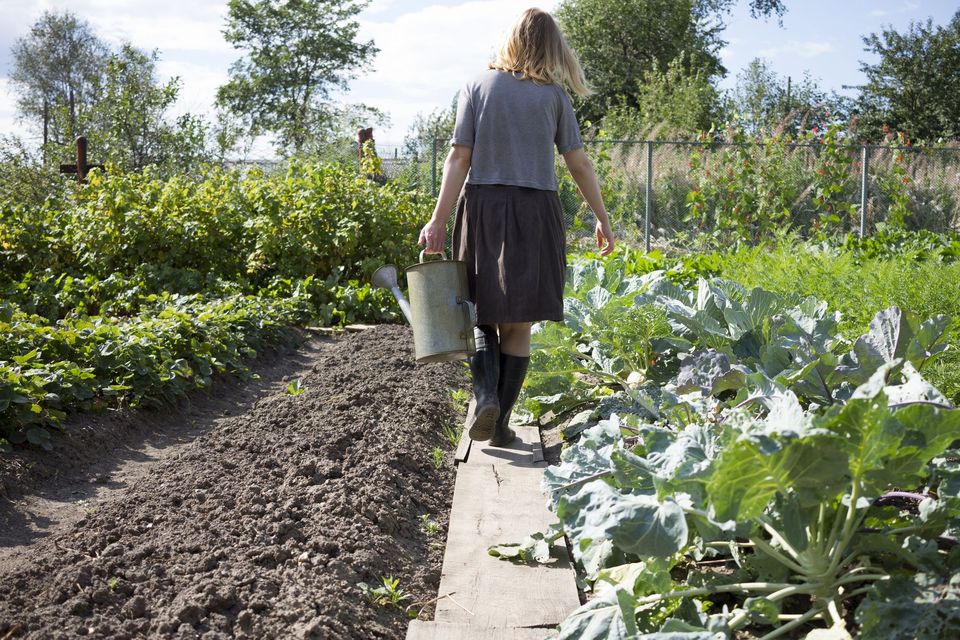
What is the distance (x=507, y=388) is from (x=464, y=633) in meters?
1.58

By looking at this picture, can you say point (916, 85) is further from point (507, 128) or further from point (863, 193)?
point (507, 128)

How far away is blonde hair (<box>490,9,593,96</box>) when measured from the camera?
→ 10.7 ft

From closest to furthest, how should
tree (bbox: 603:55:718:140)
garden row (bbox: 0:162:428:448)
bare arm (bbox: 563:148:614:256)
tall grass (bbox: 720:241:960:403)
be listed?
tall grass (bbox: 720:241:960:403), bare arm (bbox: 563:148:614:256), garden row (bbox: 0:162:428:448), tree (bbox: 603:55:718:140)

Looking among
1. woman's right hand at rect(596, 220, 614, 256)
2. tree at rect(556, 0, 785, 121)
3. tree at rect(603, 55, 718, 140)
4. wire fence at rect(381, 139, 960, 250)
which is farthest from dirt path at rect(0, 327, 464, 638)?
tree at rect(556, 0, 785, 121)

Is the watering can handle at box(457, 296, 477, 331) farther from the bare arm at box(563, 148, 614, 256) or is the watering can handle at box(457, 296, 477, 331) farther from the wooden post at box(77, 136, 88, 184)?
the wooden post at box(77, 136, 88, 184)

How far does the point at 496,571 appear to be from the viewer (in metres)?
2.36

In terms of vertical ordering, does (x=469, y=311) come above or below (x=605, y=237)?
below

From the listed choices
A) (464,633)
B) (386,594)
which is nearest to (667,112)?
(386,594)

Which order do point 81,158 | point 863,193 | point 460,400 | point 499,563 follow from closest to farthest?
point 499,563
point 460,400
point 863,193
point 81,158

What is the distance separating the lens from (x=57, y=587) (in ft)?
7.16

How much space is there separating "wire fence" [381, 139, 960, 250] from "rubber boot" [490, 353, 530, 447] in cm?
638

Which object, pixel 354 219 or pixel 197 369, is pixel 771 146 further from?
pixel 197 369

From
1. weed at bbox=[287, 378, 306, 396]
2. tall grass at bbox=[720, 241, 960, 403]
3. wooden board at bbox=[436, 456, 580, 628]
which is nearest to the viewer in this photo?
wooden board at bbox=[436, 456, 580, 628]

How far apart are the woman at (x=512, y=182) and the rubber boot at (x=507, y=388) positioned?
10 cm
